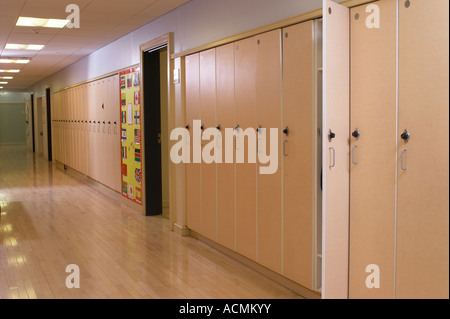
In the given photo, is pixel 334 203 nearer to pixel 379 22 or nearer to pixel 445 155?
pixel 445 155

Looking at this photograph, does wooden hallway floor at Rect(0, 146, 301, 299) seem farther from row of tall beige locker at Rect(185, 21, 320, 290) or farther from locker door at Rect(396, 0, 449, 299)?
locker door at Rect(396, 0, 449, 299)

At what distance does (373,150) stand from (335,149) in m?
0.25

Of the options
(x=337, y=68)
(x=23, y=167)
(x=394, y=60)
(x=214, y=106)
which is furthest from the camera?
(x=23, y=167)

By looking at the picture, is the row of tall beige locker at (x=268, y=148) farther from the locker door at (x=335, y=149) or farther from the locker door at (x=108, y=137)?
the locker door at (x=108, y=137)

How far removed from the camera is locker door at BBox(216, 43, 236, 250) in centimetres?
469

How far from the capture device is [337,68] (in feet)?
10.3

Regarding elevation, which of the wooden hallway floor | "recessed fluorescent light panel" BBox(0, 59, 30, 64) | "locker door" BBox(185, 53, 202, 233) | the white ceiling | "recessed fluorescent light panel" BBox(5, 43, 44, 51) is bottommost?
the wooden hallway floor

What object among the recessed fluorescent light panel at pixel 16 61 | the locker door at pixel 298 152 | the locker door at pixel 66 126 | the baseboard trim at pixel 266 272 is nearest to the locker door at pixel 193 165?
the baseboard trim at pixel 266 272

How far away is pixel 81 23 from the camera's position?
6828 millimetres

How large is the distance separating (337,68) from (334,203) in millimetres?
903

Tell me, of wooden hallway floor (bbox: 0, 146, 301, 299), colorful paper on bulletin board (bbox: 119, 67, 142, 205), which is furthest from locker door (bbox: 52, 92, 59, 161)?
colorful paper on bulletin board (bbox: 119, 67, 142, 205)

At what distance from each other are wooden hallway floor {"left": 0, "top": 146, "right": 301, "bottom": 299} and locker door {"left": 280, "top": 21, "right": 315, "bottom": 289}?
0.34 m

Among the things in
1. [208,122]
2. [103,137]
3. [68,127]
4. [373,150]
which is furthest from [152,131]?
[68,127]
